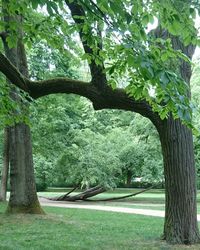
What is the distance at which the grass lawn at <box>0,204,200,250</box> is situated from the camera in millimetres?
7531

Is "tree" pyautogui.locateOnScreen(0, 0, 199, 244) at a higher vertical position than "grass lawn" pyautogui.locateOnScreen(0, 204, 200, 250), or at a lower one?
higher

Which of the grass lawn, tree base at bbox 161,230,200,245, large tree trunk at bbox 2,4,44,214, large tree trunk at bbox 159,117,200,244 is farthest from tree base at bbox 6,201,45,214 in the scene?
tree base at bbox 161,230,200,245

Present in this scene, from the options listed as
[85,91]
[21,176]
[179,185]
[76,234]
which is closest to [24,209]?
[21,176]

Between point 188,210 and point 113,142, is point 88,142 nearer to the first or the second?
point 113,142

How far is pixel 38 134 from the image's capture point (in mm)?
19141

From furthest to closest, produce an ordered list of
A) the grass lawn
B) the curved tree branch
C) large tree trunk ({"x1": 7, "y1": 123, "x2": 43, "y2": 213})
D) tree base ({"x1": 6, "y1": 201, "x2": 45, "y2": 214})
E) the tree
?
large tree trunk ({"x1": 7, "y1": 123, "x2": 43, "y2": 213}) → tree base ({"x1": 6, "y1": 201, "x2": 45, "y2": 214}) → the grass lawn → the curved tree branch → the tree

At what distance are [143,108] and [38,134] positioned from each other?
12042mm

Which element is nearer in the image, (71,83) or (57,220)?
(71,83)

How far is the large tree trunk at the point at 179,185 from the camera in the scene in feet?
24.8

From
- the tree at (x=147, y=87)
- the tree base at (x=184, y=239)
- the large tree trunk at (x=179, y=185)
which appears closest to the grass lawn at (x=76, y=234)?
the tree base at (x=184, y=239)

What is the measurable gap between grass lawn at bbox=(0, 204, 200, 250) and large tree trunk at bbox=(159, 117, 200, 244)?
1.10 feet

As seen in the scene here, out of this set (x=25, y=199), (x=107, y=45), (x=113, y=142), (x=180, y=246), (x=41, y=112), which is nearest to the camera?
(x=107, y=45)

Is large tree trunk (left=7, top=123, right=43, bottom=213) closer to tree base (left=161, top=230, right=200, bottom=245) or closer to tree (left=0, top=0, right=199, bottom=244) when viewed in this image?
tree (left=0, top=0, right=199, bottom=244)

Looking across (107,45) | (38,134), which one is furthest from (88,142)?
(107,45)
